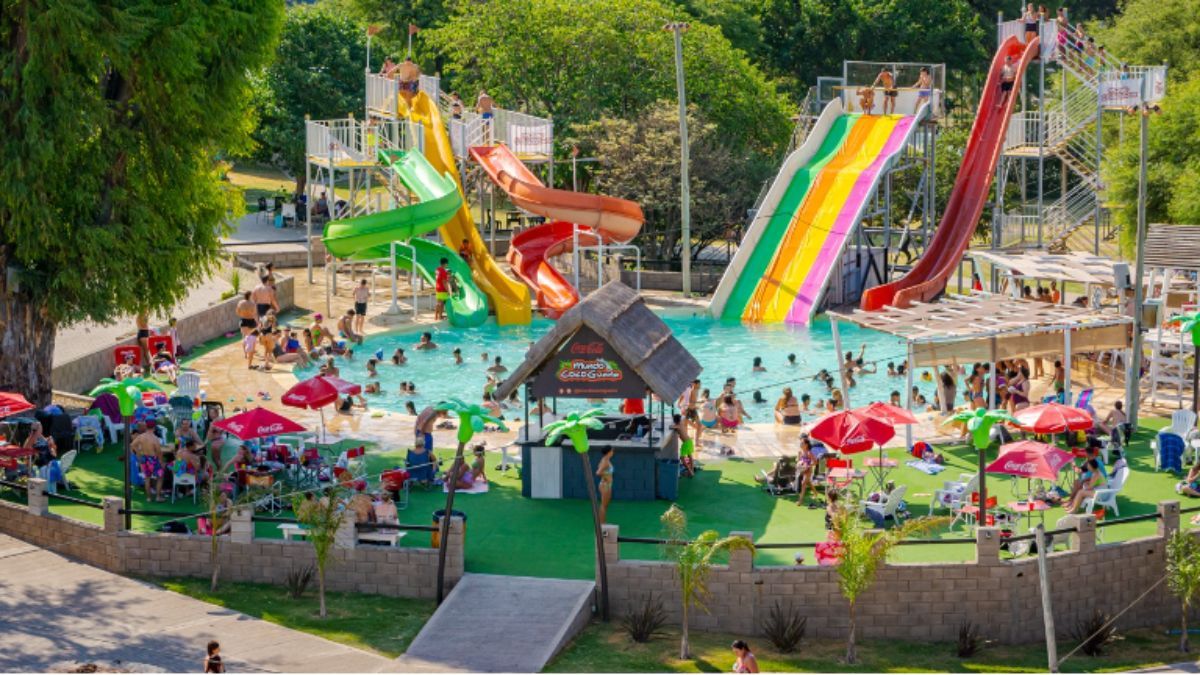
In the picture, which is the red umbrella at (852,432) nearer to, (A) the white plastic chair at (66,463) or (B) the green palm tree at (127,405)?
(B) the green palm tree at (127,405)

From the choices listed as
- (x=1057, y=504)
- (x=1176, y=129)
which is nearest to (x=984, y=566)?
(x=1057, y=504)

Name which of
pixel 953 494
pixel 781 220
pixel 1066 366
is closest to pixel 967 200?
pixel 781 220

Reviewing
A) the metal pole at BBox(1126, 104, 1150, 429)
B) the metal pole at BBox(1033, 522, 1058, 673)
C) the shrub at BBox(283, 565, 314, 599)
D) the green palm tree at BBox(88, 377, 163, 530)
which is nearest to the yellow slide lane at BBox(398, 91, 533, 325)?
A: the metal pole at BBox(1126, 104, 1150, 429)

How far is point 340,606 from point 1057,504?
10563 mm

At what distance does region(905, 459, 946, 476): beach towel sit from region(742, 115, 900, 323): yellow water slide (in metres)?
15.5

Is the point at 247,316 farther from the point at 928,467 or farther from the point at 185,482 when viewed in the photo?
the point at 928,467

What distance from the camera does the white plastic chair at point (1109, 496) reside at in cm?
2498

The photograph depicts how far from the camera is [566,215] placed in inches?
1732

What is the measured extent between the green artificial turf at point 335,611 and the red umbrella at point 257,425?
2.85 meters

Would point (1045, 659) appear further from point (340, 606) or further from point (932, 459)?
point (340, 606)

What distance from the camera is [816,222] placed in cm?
4491

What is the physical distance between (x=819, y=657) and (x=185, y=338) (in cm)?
2124

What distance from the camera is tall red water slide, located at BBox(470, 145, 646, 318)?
4381 cm

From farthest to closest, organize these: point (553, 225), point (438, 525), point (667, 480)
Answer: point (553, 225), point (667, 480), point (438, 525)
